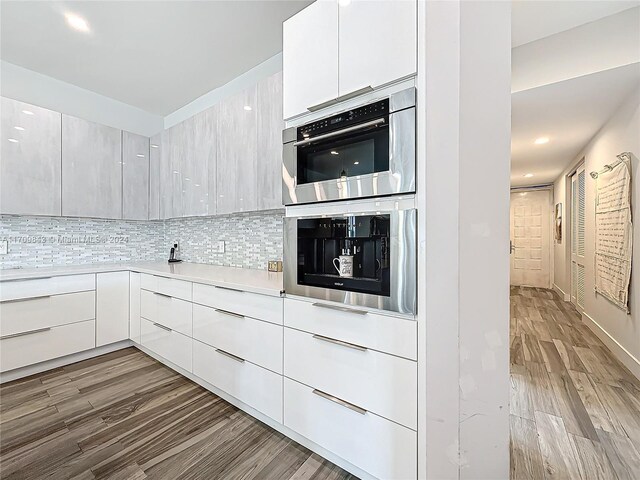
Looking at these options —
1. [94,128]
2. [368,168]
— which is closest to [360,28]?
[368,168]

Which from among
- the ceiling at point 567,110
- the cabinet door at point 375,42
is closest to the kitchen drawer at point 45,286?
the cabinet door at point 375,42

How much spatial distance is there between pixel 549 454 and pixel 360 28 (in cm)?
236

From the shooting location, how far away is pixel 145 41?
7.88ft

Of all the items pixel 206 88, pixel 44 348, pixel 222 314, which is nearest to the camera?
pixel 222 314

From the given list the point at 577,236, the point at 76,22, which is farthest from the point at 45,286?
the point at 577,236

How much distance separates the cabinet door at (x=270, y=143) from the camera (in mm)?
2133

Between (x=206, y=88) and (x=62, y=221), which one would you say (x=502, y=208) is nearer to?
(x=206, y=88)

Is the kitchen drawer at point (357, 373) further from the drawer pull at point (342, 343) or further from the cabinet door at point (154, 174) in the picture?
the cabinet door at point (154, 174)

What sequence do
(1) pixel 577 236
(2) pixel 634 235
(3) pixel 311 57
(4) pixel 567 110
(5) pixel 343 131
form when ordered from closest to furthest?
1. (5) pixel 343 131
2. (3) pixel 311 57
3. (2) pixel 634 235
4. (4) pixel 567 110
5. (1) pixel 577 236

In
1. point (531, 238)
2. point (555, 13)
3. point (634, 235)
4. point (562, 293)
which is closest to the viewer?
point (555, 13)

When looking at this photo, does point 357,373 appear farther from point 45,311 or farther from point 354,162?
point 45,311

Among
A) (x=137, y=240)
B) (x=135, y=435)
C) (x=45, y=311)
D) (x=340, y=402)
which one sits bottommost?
(x=135, y=435)

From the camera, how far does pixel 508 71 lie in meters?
1.18

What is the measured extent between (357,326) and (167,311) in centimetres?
188
